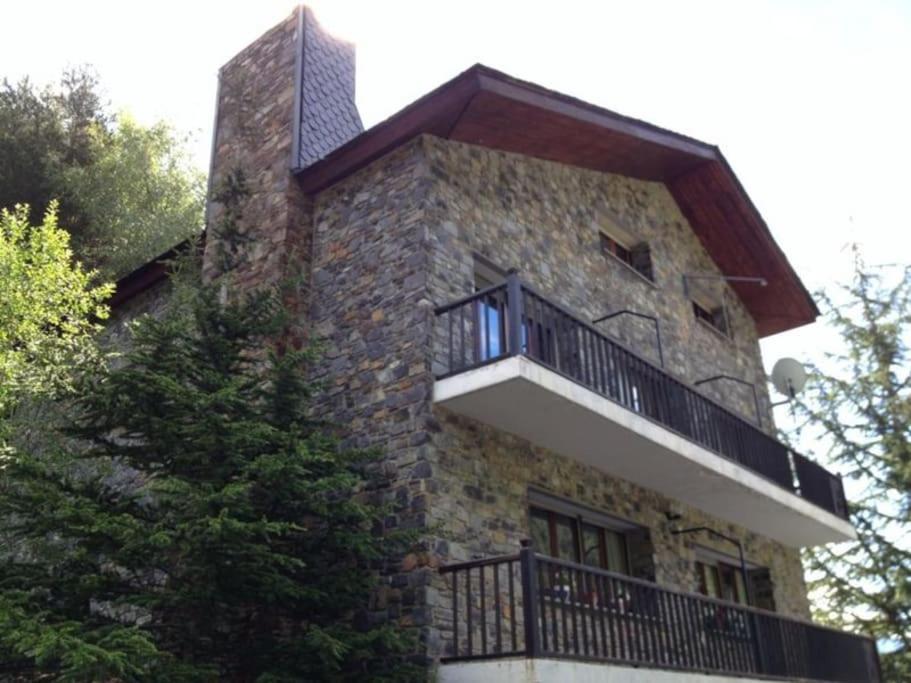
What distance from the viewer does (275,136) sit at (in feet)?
38.5

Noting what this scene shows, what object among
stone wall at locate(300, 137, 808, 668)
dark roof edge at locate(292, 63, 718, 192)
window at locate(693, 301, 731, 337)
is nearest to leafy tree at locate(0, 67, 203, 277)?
dark roof edge at locate(292, 63, 718, 192)

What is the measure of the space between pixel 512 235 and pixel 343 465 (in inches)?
163

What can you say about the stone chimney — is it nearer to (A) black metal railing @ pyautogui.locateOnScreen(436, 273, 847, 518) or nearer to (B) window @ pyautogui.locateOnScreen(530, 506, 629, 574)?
(A) black metal railing @ pyautogui.locateOnScreen(436, 273, 847, 518)

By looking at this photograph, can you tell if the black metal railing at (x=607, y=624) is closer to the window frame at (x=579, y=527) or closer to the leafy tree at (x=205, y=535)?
the window frame at (x=579, y=527)

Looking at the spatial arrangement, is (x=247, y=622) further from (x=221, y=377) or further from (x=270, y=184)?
(x=270, y=184)

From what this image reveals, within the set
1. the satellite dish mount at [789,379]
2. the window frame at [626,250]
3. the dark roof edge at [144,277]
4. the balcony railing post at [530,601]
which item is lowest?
the balcony railing post at [530,601]

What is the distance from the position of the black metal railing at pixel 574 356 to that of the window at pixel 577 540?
1.46 metres

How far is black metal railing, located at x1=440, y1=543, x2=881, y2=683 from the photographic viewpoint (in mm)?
7051

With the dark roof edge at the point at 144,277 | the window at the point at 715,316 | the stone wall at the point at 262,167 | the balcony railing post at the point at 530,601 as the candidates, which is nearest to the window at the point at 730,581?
the window at the point at 715,316

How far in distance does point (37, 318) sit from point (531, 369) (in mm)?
5033

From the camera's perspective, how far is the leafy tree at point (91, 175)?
16.6 metres

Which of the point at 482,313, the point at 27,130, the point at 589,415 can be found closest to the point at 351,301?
the point at 482,313

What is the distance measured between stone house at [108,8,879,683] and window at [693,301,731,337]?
0.62m

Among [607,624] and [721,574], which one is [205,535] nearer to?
[607,624]
